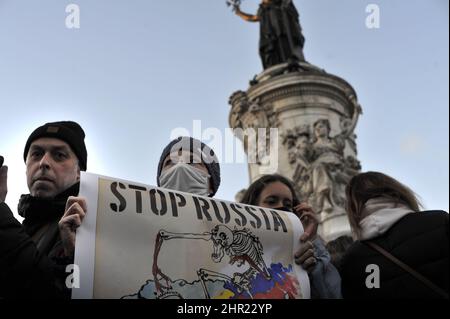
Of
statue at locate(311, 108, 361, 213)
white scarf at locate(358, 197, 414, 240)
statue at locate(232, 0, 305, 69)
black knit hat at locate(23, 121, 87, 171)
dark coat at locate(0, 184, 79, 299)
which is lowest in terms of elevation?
dark coat at locate(0, 184, 79, 299)

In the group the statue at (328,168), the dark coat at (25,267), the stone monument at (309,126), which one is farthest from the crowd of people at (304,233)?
the statue at (328,168)

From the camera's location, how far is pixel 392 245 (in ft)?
7.53

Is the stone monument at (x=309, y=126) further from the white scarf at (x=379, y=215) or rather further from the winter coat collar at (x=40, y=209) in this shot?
the winter coat collar at (x=40, y=209)

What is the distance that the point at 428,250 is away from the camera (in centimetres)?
216

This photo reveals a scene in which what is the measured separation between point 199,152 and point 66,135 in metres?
0.73

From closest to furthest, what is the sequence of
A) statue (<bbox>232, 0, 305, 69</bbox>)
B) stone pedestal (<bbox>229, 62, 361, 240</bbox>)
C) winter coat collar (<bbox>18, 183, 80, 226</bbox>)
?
1. winter coat collar (<bbox>18, 183, 80, 226</bbox>)
2. stone pedestal (<bbox>229, 62, 361, 240</bbox>)
3. statue (<bbox>232, 0, 305, 69</bbox>)

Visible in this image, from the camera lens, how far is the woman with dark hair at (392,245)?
2.13m

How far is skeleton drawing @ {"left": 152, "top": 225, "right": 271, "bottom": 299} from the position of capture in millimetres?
2027

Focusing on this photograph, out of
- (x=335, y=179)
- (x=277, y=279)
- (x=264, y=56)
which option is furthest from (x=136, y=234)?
(x=264, y=56)

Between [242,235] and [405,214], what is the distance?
708 millimetres

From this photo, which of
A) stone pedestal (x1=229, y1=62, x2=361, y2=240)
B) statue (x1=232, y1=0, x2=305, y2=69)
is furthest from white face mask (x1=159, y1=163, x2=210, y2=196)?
statue (x1=232, y1=0, x2=305, y2=69)

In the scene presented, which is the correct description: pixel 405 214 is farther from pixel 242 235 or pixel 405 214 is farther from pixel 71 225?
pixel 71 225

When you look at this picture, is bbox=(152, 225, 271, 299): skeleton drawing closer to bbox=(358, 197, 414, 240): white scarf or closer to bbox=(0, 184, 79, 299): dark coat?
bbox=(0, 184, 79, 299): dark coat

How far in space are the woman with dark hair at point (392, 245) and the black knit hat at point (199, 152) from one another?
778 millimetres
